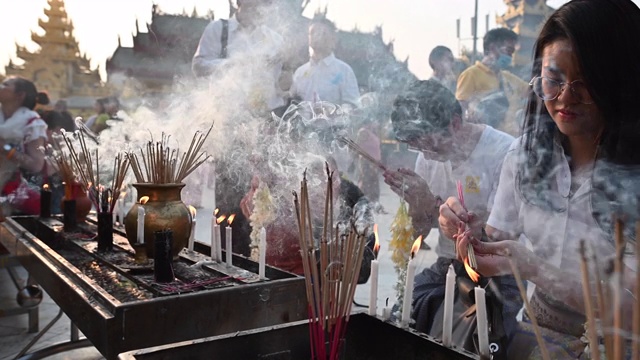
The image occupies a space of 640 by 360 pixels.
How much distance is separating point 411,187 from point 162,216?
4.01 ft

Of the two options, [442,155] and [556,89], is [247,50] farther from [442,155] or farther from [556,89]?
[556,89]

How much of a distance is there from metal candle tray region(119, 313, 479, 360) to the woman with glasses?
14.0 inches

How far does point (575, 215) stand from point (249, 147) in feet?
10.0

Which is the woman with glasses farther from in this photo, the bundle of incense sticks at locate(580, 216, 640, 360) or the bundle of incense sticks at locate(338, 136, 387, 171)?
the bundle of incense sticks at locate(338, 136, 387, 171)

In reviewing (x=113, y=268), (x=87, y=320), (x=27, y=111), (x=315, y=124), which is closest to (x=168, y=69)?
(x=27, y=111)

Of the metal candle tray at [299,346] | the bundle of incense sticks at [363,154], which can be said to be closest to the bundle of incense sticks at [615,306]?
the metal candle tray at [299,346]

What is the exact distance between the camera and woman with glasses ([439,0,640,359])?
161 centimetres

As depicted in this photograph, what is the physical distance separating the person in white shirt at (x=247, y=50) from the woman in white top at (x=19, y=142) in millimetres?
2069

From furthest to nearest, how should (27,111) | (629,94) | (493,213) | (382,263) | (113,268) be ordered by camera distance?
(27,111)
(382,263)
(113,268)
(493,213)
(629,94)

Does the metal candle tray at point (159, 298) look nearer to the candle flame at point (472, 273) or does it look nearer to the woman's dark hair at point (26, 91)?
the candle flame at point (472, 273)

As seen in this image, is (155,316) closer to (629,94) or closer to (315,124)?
(629,94)

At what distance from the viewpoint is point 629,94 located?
1617 mm

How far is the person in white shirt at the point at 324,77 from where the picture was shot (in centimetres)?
453

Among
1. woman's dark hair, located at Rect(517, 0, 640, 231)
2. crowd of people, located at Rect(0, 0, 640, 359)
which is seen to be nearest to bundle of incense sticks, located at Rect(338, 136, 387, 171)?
crowd of people, located at Rect(0, 0, 640, 359)
